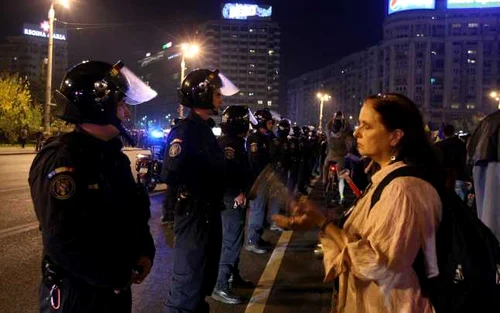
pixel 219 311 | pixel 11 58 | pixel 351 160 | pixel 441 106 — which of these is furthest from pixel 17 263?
pixel 11 58

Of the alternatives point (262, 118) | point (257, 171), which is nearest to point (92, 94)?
point (257, 171)

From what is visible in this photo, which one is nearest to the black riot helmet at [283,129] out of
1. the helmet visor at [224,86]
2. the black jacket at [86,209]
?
the helmet visor at [224,86]

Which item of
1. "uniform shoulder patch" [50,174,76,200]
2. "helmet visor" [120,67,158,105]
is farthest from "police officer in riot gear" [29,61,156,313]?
"helmet visor" [120,67,158,105]

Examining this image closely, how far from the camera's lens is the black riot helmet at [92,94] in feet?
8.80

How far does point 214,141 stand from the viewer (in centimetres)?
430

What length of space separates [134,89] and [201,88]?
142 cm

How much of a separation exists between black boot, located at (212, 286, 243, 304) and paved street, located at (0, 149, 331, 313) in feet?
0.24

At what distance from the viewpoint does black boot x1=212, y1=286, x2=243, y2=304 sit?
16.9 ft

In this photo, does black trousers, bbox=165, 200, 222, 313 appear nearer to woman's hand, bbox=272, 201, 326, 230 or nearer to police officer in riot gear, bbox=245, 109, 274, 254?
woman's hand, bbox=272, 201, 326, 230

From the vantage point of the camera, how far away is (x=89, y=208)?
7.95 ft

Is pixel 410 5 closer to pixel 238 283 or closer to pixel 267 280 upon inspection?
pixel 267 280

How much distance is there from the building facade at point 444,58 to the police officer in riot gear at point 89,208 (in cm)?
12090

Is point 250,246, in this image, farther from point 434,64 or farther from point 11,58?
point 11,58

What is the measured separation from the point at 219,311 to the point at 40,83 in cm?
6633
